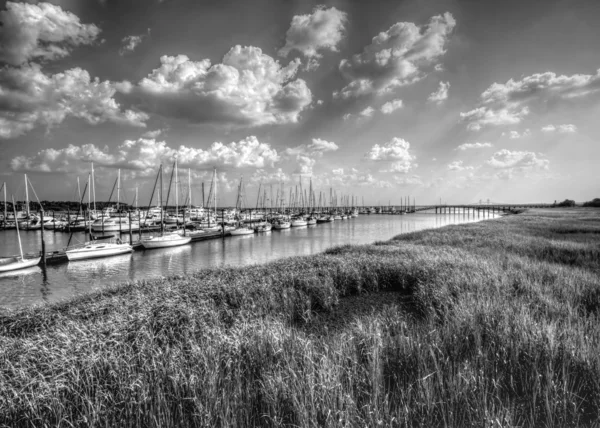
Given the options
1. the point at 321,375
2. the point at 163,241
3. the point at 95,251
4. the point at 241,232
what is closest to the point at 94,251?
the point at 95,251

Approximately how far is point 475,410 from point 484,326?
2.87 m

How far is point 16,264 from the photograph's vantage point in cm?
2667

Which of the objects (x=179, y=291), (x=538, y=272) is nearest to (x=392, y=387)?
(x=179, y=291)

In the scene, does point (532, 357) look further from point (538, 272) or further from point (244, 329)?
point (538, 272)

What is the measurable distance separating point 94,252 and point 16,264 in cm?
681

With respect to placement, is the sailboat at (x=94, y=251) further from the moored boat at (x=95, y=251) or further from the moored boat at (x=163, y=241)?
the moored boat at (x=163, y=241)

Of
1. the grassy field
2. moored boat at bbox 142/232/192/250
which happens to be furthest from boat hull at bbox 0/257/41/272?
the grassy field

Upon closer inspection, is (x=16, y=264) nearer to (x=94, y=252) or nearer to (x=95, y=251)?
(x=94, y=252)

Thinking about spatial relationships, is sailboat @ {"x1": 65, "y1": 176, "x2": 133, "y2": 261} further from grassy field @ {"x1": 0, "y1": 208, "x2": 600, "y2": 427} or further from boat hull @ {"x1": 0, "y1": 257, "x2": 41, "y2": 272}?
grassy field @ {"x1": 0, "y1": 208, "x2": 600, "y2": 427}

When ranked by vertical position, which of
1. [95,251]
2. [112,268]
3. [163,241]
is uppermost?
[163,241]

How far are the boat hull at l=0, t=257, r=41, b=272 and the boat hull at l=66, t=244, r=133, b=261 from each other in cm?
322

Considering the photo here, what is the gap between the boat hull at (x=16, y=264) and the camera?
26144mm

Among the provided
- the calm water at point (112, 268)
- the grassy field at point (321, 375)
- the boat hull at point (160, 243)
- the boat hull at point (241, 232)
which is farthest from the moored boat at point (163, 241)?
the grassy field at point (321, 375)

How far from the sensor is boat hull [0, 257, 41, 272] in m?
26.1
